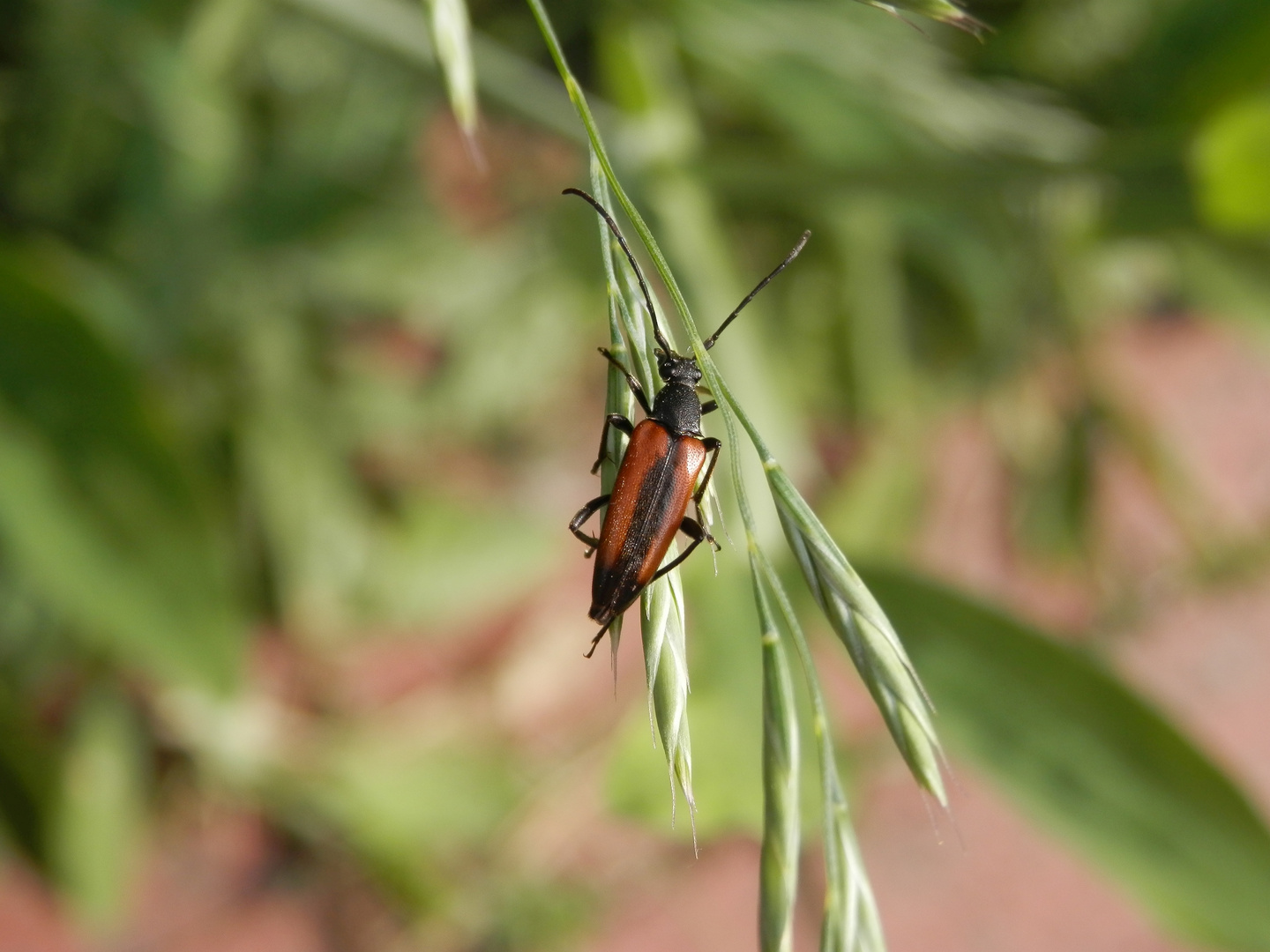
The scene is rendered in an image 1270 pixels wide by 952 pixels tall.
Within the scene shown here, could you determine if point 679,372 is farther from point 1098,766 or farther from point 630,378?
point 1098,766

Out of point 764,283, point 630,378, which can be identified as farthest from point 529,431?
point 630,378

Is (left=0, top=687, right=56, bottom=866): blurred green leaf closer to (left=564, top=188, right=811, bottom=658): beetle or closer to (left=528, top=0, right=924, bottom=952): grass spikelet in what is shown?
(left=564, top=188, right=811, bottom=658): beetle

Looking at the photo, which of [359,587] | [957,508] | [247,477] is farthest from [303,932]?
[957,508]

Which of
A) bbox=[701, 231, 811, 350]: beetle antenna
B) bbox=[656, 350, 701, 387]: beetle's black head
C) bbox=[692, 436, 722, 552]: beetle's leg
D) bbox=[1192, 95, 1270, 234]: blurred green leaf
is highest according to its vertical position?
bbox=[1192, 95, 1270, 234]: blurred green leaf

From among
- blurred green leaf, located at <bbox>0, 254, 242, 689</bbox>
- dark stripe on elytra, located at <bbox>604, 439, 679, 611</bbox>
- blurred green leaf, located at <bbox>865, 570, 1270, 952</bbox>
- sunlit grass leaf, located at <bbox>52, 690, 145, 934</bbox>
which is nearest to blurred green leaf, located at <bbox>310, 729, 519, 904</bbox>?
sunlit grass leaf, located at <bbox>52, 690, 145, 934</bbox>

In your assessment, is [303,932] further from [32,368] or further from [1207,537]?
[1207,537]
